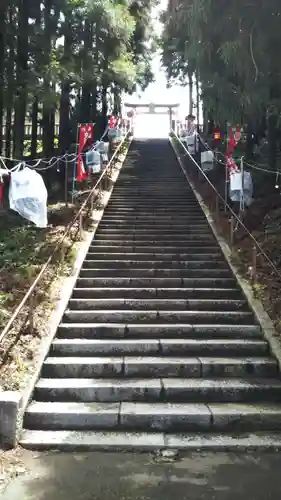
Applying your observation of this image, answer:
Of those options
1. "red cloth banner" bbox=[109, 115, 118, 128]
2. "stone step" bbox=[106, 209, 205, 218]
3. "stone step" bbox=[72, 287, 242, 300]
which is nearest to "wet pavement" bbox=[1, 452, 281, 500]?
"stone step" bbox=[72, 287, 242, 300]

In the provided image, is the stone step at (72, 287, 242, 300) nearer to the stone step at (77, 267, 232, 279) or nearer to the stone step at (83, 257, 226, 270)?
the stone step at (77, 267, 232, 279)

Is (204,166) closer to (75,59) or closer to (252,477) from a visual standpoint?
(75,59)

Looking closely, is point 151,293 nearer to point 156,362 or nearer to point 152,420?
point 156,362

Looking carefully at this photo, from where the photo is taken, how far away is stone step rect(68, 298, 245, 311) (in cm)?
773

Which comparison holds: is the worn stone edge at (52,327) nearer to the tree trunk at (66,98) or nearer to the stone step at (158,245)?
the stone step at (158,245)

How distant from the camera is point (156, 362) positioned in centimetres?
627

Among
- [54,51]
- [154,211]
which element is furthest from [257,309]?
[54,51]

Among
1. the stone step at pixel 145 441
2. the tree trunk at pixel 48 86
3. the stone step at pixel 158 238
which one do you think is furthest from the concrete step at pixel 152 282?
the tree trunk at pixel 48 86

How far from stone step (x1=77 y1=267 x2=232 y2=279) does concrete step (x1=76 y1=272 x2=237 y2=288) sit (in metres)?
0.35

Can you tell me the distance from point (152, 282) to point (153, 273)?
0.44m

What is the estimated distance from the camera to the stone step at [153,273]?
8.91 meters

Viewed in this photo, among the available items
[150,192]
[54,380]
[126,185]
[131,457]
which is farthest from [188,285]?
[126,185]

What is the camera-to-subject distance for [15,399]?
16.3 feet

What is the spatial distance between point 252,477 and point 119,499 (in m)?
1.24
